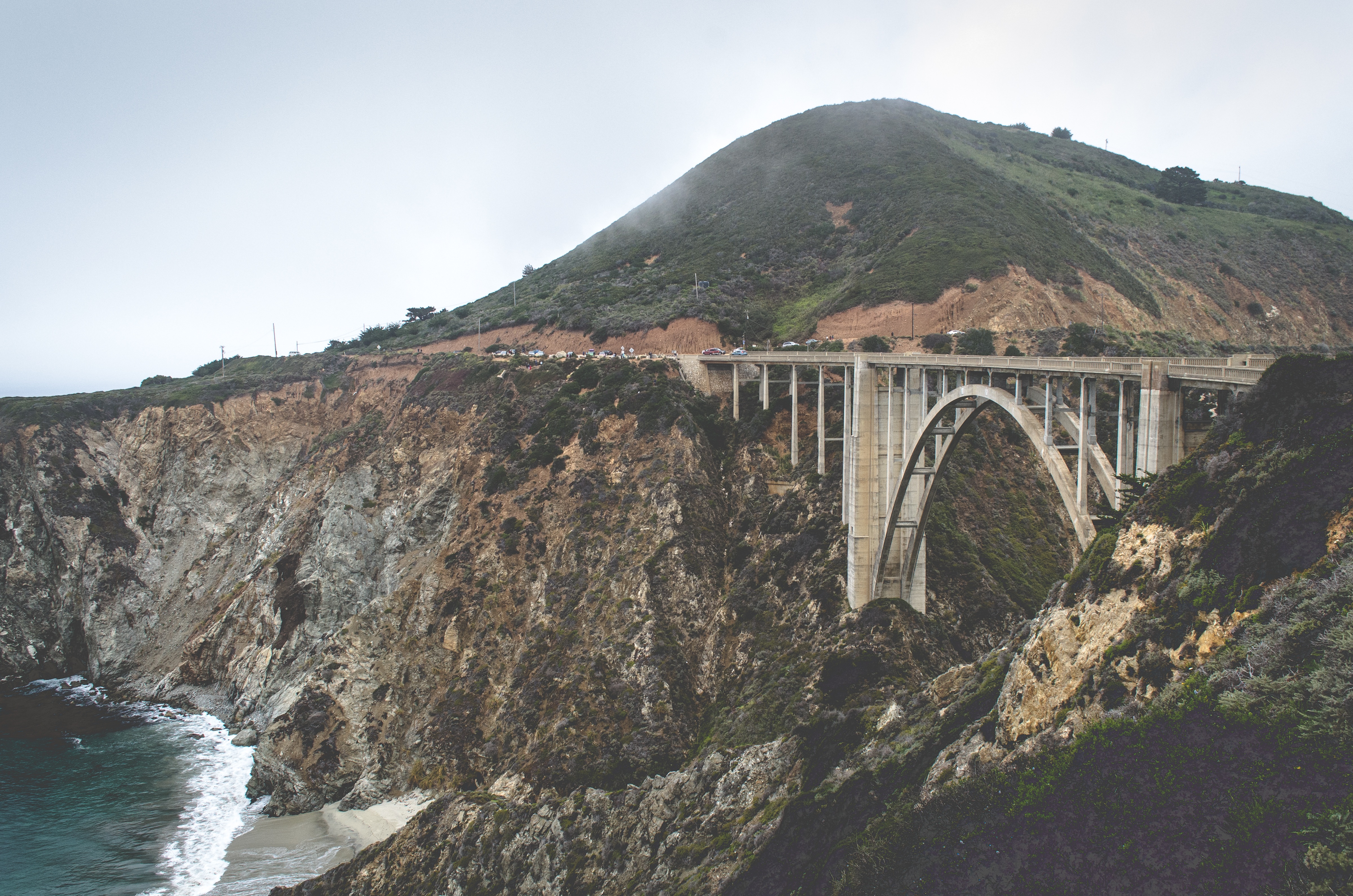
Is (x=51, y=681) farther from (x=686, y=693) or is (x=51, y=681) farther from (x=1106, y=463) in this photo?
(x=1106, y=463)

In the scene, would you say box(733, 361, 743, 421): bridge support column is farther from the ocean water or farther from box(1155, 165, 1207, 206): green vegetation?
box(1155, 165, 1207, 206): green vegetation

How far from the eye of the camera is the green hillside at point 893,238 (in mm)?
65312

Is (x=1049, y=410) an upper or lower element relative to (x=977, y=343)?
lower

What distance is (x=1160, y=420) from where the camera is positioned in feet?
47.4

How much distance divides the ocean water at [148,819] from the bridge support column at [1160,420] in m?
31.3

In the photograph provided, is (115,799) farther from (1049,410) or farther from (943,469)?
(1049,410)

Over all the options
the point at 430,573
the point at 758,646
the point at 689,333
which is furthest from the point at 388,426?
the point at 758,646

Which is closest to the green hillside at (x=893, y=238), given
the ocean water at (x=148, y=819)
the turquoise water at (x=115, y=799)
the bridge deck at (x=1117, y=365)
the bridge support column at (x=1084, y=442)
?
the bridge deck at (x=1117, y=365)

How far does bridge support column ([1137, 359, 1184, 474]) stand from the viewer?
14383mm

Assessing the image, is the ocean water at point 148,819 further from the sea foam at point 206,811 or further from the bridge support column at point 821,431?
the bridge support column at point 821,431

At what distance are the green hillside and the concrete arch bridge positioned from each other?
22.9 m

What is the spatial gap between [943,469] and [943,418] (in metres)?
1.84

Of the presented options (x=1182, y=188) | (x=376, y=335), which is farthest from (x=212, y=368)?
(x=1182, y=188)

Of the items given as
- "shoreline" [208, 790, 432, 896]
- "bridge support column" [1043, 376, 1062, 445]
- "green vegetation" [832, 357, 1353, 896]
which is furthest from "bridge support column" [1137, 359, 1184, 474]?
"shoreline" [208, 790, 432, 896]
